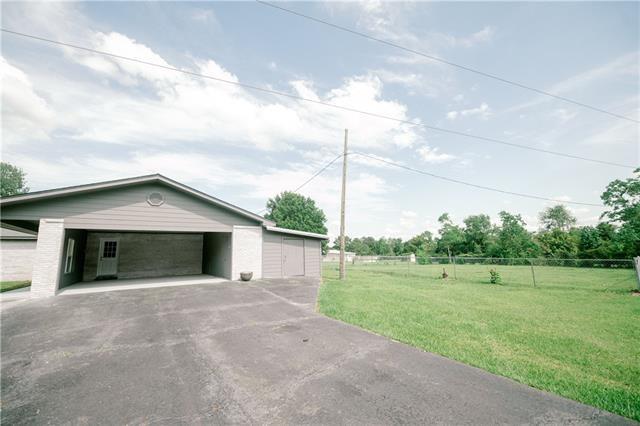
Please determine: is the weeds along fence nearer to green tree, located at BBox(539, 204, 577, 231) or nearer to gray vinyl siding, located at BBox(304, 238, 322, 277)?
gray vinyl siding, located at BBox(304, 238, 322, 277)

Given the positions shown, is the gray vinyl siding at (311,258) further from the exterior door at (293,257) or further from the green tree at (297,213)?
the green tree at (297,213)

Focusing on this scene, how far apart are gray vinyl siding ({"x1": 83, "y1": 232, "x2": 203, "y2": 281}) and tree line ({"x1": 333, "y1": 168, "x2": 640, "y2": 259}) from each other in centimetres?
4687

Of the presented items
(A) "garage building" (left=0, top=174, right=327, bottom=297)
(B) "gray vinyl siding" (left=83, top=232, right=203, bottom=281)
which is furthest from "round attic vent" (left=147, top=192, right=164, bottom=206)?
(B) "gray vinyl siding" (left=83, top=232, right=203, bottom=281)

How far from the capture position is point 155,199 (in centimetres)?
1223

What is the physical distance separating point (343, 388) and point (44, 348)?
5937 millimetres

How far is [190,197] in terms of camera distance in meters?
13.3

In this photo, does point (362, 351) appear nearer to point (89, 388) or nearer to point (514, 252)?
point (89, 388)

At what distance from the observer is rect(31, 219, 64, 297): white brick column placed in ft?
31.7

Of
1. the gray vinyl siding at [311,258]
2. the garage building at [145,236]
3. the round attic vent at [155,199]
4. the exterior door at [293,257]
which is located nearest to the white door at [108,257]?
the garage building at [145,236]

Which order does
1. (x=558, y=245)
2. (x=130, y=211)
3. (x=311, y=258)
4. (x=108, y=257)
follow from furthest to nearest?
(x=558, y=245)
(x=311, y=258)
(x=108, y=257)
(x=130, y=211)

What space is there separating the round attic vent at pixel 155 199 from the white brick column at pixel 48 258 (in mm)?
3145

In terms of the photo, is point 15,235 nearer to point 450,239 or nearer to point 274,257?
point 274,257

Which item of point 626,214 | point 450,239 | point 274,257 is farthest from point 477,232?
point 274,257

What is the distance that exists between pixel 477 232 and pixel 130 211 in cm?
6820
